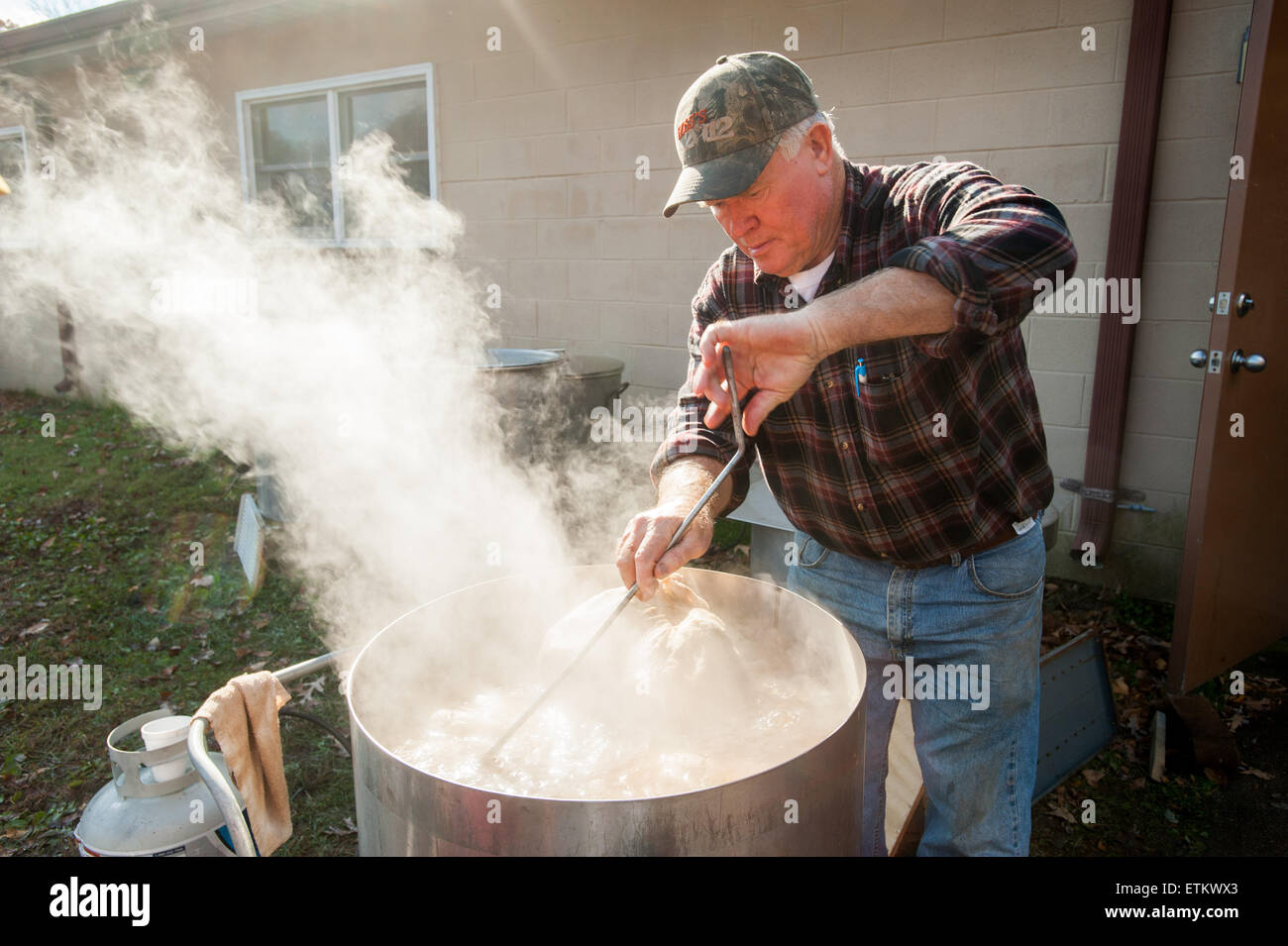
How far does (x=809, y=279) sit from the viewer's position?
210 centimetres

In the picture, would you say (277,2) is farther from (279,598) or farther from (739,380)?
(739,380)

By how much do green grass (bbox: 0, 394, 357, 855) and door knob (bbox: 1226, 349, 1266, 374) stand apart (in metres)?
4.23

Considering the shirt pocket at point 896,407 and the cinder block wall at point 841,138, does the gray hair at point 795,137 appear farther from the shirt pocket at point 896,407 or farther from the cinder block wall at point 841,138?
the cinder block wall at point 841,138

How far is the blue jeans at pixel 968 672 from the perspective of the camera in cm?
202

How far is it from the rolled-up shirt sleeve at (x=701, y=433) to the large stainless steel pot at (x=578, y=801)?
1.29ft

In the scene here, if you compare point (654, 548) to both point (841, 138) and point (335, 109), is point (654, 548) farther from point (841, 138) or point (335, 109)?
point (335, 109)

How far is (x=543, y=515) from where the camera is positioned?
17.3ft

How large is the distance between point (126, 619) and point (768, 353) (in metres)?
5.04

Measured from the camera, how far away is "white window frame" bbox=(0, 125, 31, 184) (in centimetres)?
1099

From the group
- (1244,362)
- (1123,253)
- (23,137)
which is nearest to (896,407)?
(1244,362)

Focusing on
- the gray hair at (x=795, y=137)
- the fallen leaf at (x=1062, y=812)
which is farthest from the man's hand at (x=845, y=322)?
the fallen leaf at (x=1062, y=812)

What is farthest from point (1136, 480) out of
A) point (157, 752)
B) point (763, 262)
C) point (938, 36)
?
point (157, 752)

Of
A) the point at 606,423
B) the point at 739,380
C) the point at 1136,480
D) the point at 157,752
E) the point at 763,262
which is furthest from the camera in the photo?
the point at 606,423
